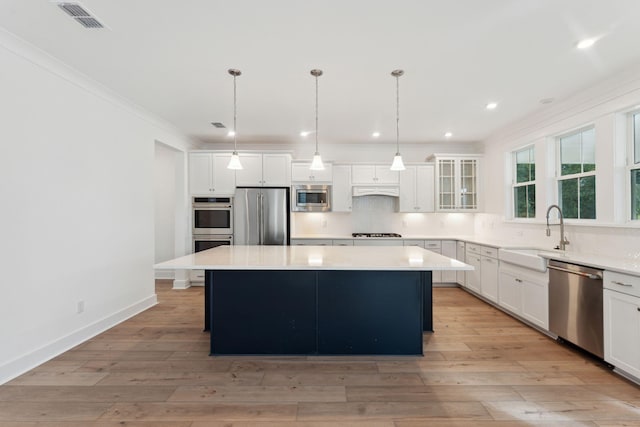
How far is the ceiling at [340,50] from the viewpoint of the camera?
81.7 inches

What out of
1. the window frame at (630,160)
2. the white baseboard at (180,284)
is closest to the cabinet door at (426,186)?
the window frame at (630,160)

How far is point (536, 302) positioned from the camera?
3336 millimetres

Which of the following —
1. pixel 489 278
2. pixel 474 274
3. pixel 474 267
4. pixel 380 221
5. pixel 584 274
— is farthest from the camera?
pixel 380 221

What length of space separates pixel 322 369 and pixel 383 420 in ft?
2.40

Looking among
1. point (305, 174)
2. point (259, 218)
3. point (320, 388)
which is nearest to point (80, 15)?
point (320, 388)

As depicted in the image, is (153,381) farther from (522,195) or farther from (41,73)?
(522,195)

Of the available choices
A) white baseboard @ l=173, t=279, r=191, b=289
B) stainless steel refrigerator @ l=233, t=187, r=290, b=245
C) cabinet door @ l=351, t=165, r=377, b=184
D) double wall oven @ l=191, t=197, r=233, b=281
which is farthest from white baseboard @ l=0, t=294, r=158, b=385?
cabinet door @ l=351, t=165, r=377, b=184

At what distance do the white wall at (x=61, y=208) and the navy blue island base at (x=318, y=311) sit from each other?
4.67 ft

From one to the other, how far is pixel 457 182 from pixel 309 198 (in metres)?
2.70

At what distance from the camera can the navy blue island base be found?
2.76 meters

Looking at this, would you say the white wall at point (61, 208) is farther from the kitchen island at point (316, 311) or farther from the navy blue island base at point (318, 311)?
the navy blue island base at point (318, 311)

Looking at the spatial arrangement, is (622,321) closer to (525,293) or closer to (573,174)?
(525,293)

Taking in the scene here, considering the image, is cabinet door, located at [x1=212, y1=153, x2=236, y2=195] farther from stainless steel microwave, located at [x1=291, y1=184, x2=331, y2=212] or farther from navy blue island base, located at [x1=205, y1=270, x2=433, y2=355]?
navy blue island base, located at [x1=205, y1=270, x2=433, y2=355]

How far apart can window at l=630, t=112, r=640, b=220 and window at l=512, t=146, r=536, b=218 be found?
1364 mm
